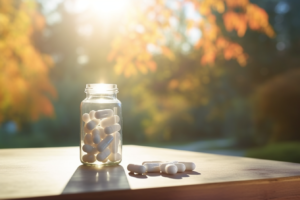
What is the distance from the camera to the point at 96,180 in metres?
0.73

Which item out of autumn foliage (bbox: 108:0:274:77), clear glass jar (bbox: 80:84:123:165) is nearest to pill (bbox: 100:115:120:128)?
clear glass jar (bbox: 80:84:123:165)

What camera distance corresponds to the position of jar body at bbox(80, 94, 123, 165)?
0.88 meters

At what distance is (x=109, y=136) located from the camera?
34.9 inches

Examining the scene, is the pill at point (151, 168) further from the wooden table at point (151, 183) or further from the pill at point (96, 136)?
the pill at point (96, 136)

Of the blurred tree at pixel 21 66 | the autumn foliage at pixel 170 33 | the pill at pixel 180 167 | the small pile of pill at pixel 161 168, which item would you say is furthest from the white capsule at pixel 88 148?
the blurred tree at pixel 21 66

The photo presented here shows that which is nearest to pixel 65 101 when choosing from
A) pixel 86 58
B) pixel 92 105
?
pixel 86 58

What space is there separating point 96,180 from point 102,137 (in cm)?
18

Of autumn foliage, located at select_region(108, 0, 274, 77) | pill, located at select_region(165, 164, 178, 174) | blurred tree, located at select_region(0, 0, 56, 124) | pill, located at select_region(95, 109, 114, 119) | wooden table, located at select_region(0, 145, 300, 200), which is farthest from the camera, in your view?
autumn foliage, located at select_region(108, 0, 274, 77)

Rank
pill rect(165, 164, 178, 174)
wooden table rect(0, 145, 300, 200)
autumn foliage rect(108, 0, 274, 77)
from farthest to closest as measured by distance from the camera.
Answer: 1. autumn foliage rect(108, 0, 274, 77)
2. pill rect(165, 164, 178, 174)
3. wooden table rect(0, 145, 300, 200)

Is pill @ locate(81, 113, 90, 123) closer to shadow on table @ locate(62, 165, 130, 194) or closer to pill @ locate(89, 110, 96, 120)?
pill @ locate(89, 110, 96, 120)

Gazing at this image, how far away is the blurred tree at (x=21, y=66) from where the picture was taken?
4137 mm

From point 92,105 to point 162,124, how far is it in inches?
199

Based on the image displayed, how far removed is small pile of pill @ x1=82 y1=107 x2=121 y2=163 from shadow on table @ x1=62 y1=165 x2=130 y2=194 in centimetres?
3

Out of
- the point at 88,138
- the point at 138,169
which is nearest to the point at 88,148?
the point at 88,138
